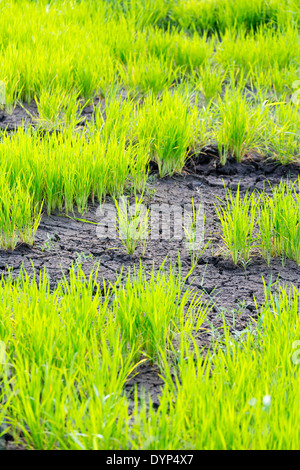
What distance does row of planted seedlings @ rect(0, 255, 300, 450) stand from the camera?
1.30 meters

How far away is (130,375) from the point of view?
1679 mm

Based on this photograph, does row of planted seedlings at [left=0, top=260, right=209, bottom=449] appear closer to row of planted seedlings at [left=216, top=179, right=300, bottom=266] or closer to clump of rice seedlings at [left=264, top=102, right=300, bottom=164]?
row of planted seedlings at [left=216, top=179, right=300, bottom=266]

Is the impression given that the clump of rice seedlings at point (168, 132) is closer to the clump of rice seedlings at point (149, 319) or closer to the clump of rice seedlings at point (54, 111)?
the clump of rice seedlings at point (54, 111)

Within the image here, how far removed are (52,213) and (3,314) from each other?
3.12 feet

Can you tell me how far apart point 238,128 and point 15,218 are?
4.44ft

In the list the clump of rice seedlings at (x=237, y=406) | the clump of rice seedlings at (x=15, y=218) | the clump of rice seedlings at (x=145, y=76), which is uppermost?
the clump of rice seedlings at (x=145, y=76)

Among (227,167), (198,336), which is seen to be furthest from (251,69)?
(198,336)

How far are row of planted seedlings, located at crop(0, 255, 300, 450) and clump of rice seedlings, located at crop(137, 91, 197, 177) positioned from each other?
1.18m

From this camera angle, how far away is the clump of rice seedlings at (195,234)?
7.57ft

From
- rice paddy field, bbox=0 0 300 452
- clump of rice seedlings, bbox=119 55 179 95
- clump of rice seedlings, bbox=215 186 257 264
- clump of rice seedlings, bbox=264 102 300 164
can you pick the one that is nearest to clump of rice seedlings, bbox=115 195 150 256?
rice paddy field, bbox=0 0 300 452

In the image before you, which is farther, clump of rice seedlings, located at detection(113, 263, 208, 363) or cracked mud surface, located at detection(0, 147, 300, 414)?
cracked mud surface, located at detection(0, 147, 300, 414)

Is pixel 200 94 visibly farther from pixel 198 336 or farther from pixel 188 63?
pixel 198 336

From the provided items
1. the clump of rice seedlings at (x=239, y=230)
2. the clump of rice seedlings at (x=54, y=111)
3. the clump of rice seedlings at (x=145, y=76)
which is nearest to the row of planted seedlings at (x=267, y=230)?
the clump of rice seedlings at (x=239, y=230)

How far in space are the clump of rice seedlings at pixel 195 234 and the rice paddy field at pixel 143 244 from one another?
0.04 ft
